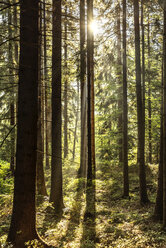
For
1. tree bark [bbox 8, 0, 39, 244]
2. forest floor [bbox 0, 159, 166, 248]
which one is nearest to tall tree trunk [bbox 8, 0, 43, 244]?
tree bark [bbox 8, 0, 39, 244]

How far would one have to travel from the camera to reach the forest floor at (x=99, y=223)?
655 cm

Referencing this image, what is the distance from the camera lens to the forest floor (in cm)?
655

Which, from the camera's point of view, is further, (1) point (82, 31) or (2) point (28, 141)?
(1) point (82, 31)

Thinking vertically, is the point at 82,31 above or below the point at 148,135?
above

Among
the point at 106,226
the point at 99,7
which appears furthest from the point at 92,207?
the point at 99,7

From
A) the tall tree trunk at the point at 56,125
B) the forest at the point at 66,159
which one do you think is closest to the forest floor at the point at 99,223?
the forest at the point at 66,159

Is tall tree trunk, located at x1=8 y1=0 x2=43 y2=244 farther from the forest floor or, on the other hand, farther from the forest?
the forest floor

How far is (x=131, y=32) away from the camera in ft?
41.1

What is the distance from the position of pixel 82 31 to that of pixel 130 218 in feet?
37.9

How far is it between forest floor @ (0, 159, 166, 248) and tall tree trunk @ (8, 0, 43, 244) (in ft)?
1.97

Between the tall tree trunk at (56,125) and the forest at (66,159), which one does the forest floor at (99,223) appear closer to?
the forest at (66,159)

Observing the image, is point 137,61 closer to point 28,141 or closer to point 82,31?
point 82,31

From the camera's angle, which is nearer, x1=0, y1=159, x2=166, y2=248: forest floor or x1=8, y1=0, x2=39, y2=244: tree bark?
x1=8, y1=0, x2=39, y2=244: tree bark

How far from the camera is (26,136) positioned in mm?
4957
